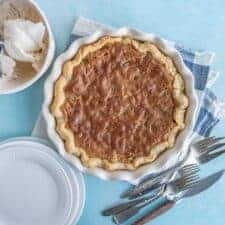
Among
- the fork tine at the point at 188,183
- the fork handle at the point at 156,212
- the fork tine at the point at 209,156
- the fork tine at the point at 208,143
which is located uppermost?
the fork tine at the point at 208,143

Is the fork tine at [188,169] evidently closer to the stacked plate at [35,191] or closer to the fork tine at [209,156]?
the fork tine at [209,156]

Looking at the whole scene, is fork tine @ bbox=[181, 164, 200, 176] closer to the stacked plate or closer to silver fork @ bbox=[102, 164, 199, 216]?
silver fork @ bbox=[102, 164, 199, 216]

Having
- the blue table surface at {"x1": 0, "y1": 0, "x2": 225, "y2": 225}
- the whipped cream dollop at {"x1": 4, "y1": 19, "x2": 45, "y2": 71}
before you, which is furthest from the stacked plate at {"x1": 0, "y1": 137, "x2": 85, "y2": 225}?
the whipped cream dollop at {"x1": 4, "y1": 19, "x2": 45, "y2": 71}

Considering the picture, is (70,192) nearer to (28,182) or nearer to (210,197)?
(28,182)

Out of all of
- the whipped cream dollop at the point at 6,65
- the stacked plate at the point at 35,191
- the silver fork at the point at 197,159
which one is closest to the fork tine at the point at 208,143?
the silver fork at the point at 197,159

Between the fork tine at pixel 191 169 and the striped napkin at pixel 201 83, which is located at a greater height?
the striped napkin at pixel 201 83

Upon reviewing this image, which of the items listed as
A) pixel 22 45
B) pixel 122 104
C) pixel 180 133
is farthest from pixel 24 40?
pixel 180 133

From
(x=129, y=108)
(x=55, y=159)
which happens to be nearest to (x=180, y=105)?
(x=129, y=108)
